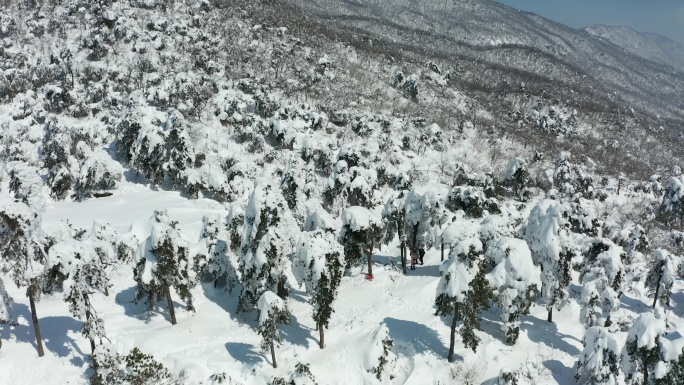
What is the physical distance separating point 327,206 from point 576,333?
3758cm

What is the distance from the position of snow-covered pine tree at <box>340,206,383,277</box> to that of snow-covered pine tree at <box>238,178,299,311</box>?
6.36 meters

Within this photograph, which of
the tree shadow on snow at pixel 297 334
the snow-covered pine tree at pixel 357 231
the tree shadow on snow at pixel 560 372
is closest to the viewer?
the tree shadow on snow at pixel 560 372

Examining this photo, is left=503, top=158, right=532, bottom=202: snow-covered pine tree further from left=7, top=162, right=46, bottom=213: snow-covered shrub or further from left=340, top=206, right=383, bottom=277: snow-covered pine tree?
left=7, top=162, right=46, bottom=213: snow-covered shrub

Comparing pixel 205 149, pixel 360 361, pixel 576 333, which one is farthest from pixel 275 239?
pixel 205 149

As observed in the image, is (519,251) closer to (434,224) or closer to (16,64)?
(434,224)

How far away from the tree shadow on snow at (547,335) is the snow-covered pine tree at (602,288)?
2041 millimetres

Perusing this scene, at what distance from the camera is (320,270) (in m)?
26.2

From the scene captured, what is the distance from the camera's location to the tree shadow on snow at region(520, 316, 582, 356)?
3028 cm

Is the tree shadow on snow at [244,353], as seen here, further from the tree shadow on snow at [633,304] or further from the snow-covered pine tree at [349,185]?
the tree shadow on snow at [633,304]

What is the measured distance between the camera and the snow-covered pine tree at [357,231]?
112ft

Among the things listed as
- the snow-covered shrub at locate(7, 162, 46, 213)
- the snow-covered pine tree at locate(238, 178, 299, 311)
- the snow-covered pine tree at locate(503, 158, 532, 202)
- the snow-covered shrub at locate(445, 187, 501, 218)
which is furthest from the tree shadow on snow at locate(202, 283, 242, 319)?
the snow-covered pine tree at locate(503, 158, 532, 202)

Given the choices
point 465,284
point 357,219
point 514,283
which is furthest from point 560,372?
point 357,219

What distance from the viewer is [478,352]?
94.6 ft

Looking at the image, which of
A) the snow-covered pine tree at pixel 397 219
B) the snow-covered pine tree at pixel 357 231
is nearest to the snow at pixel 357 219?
the snow-covered pine tree at pixel 357 231
